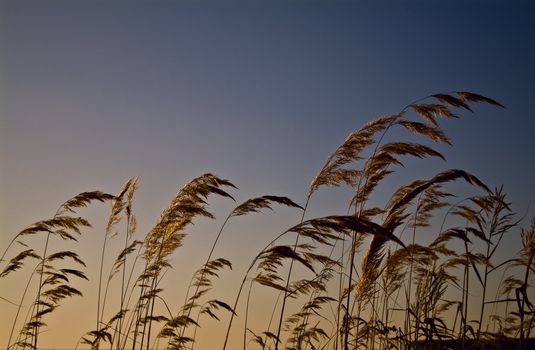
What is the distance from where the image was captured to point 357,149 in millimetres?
5629

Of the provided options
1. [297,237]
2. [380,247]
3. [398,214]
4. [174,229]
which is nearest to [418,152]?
[398,214]

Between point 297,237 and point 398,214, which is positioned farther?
point 297,237

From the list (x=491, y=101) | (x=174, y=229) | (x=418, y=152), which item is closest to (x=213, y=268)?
(x=174, y=229)

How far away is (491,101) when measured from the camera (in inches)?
155

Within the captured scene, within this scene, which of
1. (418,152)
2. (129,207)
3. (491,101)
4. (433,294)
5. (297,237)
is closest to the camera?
(491,101)

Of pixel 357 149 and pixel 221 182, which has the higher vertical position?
pixel 357 149

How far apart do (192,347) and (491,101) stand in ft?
18.0

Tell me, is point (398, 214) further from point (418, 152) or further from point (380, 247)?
point (418, 152)

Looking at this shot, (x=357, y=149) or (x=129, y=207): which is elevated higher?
(x=357, y=149)

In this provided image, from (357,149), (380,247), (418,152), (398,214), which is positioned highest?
(357,149)

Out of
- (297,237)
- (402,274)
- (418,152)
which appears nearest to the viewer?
(418,152)

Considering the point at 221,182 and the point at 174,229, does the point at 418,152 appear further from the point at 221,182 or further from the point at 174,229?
the point at 174,229

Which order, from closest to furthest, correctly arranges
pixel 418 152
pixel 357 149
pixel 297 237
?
pixel 418 152
pixel 357 149
pixel 297 237

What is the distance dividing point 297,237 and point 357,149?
138cm
